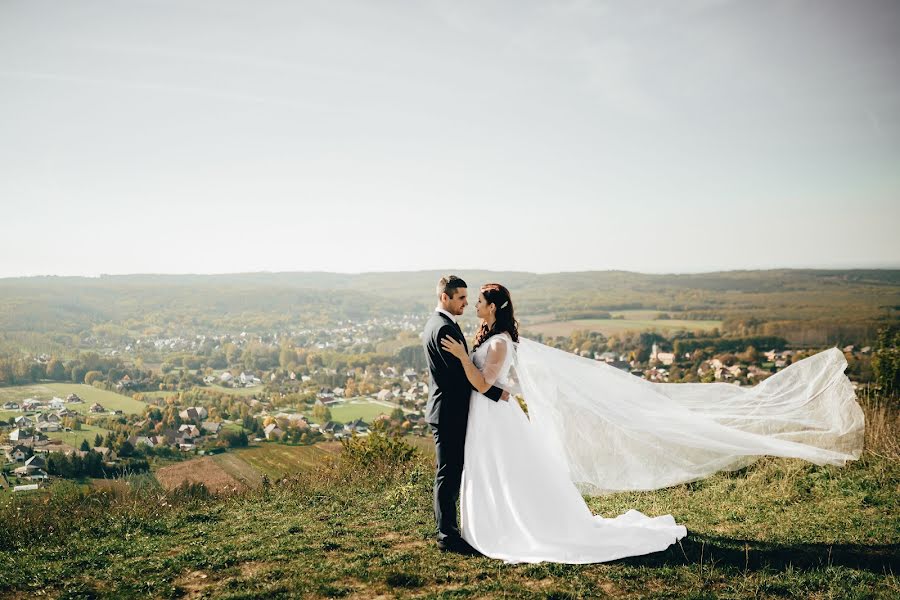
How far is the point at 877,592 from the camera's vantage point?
169 inches

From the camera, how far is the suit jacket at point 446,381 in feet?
17.9

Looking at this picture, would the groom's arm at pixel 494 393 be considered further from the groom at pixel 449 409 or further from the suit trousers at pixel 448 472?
the suit trousers at pixel 448 472

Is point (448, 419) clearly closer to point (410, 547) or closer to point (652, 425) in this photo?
point (410, 547)

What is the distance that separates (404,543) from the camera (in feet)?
20.0

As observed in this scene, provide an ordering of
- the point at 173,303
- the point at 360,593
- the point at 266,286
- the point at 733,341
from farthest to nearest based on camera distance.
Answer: the point at 266,286
the point at 173,303
the point at 733,341
the point at 360,593

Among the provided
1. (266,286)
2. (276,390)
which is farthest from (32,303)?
(266,286)

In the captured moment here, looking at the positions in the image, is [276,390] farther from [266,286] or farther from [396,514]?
[266,286]

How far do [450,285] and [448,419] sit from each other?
1358 mm

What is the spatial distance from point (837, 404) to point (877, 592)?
372 centimetres

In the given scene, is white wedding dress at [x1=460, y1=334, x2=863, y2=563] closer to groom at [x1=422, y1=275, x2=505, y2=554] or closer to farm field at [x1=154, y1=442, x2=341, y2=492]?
groom at [x1=422, y1=275, x2=505, y2=554]

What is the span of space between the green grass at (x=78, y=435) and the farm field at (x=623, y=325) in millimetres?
37305

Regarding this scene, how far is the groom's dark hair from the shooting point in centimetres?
558

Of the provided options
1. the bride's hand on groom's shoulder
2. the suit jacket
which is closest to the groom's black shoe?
the suit jacket

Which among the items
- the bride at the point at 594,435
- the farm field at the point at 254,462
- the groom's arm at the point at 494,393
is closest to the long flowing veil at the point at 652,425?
the bride at the point at 594,435
